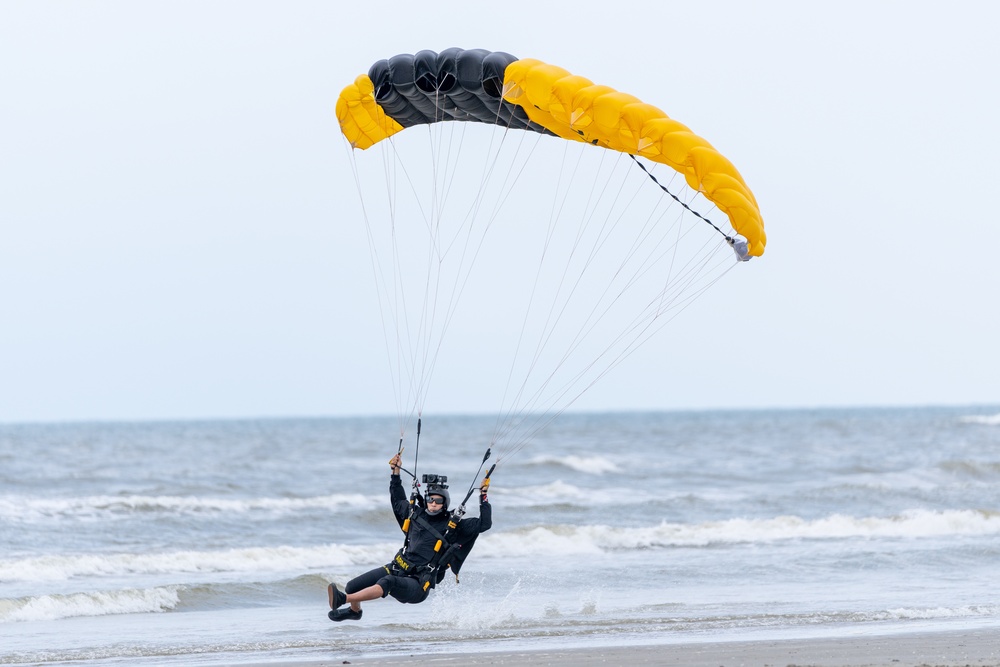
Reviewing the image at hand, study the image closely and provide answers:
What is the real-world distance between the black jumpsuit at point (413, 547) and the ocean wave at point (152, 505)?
11597 mm

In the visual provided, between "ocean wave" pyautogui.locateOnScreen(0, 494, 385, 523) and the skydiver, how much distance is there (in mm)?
11597

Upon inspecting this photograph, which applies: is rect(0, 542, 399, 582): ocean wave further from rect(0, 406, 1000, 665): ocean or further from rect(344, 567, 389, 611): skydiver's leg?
rect(344, 567, 389, 611): skydiver's leg

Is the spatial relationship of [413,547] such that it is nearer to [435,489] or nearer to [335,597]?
[435,489]

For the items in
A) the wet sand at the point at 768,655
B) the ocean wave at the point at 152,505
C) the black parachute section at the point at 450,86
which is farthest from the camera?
the ocean wave at the point at 152,505

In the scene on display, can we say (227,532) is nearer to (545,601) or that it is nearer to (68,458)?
(545,601)

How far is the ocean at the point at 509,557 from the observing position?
999 centimetres

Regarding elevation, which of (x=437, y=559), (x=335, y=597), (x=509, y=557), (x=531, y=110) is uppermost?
(x=531, y=110)

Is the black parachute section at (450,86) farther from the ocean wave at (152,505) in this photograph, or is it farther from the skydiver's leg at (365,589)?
the ocean wave at (152,505)

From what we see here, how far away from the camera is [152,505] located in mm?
20031

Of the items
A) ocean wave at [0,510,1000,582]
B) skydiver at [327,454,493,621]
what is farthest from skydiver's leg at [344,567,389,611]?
ocean wave at [0,510,1000,582]

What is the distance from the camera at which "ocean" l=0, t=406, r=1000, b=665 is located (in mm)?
9992

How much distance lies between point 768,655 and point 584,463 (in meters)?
22.8

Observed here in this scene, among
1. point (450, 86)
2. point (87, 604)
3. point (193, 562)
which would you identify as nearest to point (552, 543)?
point (193, 562)

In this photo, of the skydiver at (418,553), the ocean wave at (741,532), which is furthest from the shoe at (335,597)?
the ocean wave at (741,532)
